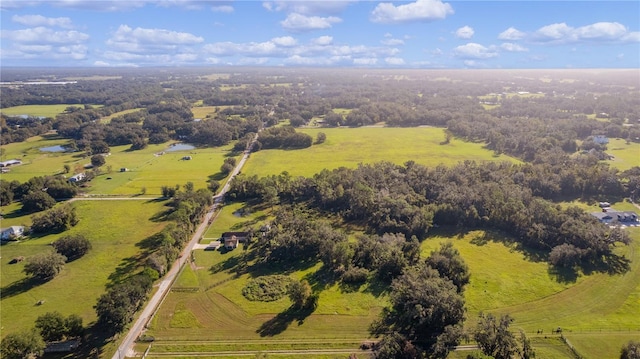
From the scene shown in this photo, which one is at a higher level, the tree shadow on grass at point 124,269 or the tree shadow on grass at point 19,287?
the tree shadow on grass at point 124,269

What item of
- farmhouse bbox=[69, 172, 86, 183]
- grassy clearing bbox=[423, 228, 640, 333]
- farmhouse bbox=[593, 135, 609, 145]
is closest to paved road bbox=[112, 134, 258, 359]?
grassy clearing bbox=[423, 228, 640, 333]

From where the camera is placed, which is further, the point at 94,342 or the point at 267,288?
the point at 267,288

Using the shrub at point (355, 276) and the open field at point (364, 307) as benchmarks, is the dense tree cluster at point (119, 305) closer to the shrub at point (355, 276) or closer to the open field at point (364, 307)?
the open field at point (364, 307)

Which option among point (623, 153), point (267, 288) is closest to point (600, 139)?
point (623, 153)

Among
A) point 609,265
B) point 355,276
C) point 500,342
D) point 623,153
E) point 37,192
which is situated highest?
point 623,153

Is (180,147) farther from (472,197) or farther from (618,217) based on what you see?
(618,217)

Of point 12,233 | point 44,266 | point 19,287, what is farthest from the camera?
point 12,233

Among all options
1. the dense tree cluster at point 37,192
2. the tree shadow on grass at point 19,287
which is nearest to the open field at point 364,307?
the tree shadow on grass at point 19,287
